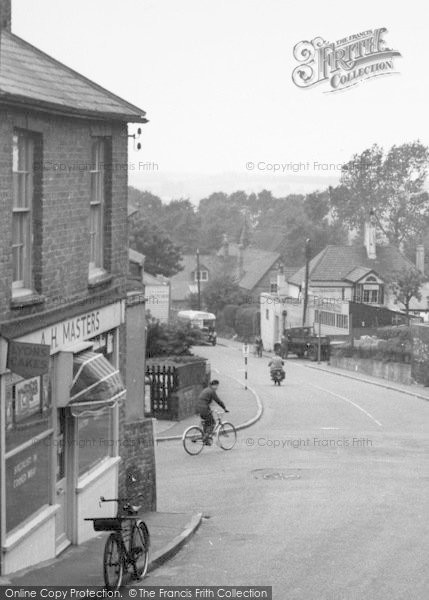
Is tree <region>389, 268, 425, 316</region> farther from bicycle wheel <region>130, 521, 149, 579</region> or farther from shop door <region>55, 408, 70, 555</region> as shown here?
bicycle wheel <region>130, 521, 149, 579</region>

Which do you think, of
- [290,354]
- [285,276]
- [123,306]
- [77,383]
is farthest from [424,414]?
[285,276]

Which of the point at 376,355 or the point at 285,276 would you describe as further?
the point at 285,276

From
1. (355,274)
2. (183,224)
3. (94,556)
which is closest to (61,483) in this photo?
(94,556)

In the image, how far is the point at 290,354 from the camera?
8119 centimetres

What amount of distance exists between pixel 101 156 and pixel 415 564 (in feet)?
22.9

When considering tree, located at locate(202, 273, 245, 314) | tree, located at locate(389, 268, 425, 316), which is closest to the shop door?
tree, located at locate(389, 268, 425, 316)

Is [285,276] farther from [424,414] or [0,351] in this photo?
[0,351]

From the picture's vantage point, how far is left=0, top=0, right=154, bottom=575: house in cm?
1321

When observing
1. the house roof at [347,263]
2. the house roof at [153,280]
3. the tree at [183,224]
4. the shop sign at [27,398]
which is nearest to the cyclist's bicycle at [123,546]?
the shop sign at [27,398]

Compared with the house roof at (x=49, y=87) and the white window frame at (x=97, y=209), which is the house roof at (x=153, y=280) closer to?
the white window frame at (x=97, y=209)

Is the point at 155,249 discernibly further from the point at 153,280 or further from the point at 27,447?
the point at 27,447

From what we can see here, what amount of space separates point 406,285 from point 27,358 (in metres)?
81.0

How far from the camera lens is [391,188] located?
127562mm

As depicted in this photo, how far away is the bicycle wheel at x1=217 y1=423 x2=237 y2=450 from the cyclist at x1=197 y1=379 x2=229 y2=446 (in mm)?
413
